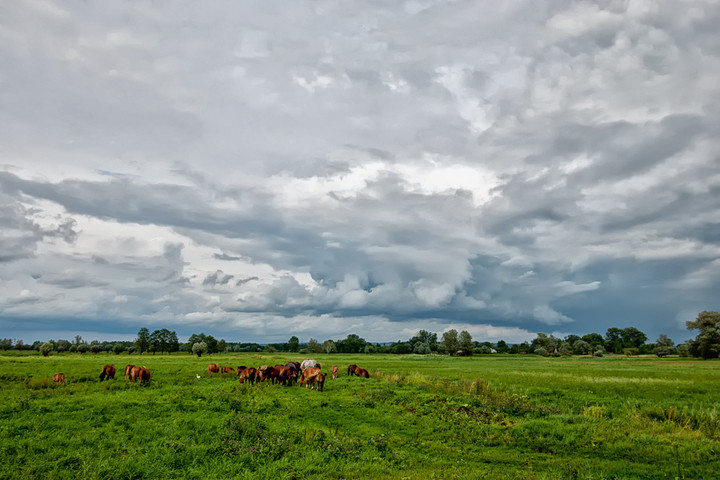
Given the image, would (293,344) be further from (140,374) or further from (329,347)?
(140,374)

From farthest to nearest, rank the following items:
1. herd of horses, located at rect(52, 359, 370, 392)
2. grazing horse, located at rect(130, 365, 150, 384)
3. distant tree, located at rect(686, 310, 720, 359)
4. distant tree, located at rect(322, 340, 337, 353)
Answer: distant tree, located at rect(322, 340, 337, 353), distant tree, located at rect(686, 310, 720, 359), grazing horse, located at rect(130, 365, 150, 384), herd of horses, located at rect(52, 359, 370, 392)

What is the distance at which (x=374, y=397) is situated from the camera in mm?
26312

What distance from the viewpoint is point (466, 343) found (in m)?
137

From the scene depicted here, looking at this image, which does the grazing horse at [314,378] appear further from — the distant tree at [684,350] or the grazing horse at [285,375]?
the distant tree at [684,350]

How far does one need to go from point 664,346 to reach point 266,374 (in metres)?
158

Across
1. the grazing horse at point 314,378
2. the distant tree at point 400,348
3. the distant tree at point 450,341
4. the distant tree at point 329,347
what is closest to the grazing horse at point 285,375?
the grazing horse at point 314,378

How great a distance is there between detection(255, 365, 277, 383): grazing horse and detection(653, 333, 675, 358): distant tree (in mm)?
151969

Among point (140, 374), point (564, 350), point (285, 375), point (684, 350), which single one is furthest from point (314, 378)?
point (564, 350)

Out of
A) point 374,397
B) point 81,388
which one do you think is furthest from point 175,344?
point 374,397

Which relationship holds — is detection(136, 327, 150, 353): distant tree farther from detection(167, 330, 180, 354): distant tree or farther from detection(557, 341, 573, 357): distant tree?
detection(557, 341, 573, 357): distant tree

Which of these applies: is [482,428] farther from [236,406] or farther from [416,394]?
[236,406]

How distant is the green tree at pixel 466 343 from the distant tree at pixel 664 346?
6412 centimetres

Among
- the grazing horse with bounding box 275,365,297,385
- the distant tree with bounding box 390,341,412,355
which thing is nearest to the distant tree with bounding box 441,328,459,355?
the distant tree with bounding box 390,341,412,355

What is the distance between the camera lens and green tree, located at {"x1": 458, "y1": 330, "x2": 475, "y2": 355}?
137 metres
